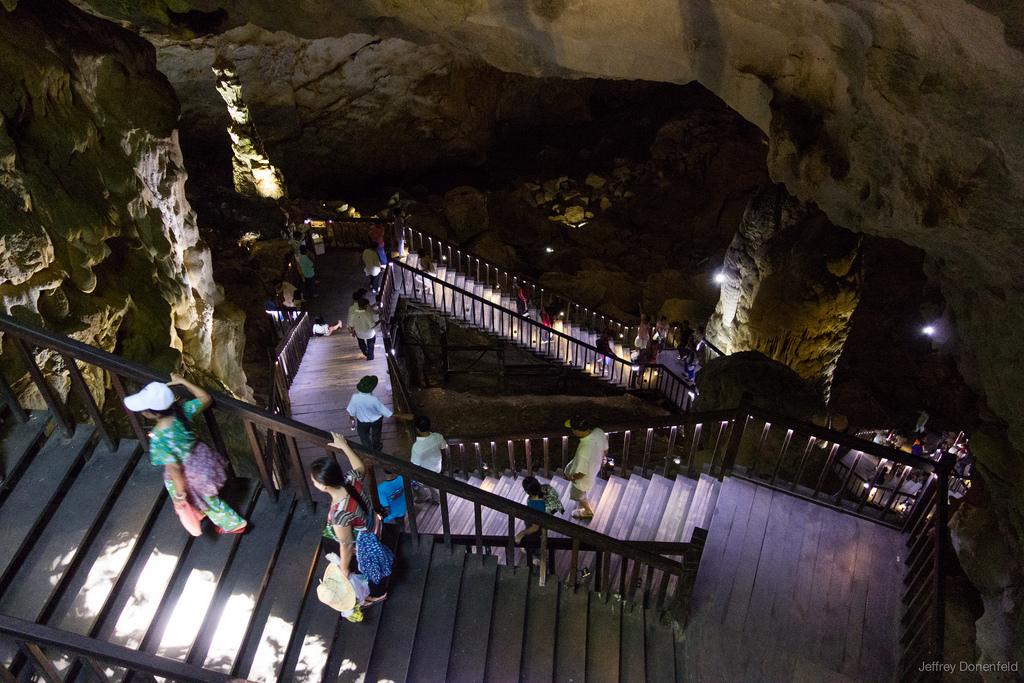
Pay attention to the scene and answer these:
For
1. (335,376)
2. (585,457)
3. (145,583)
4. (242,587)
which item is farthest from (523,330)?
(145,583)

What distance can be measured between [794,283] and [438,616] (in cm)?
1051

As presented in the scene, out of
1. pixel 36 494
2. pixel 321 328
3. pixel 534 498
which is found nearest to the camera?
pixel 36 494

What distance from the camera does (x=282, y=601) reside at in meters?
3.78

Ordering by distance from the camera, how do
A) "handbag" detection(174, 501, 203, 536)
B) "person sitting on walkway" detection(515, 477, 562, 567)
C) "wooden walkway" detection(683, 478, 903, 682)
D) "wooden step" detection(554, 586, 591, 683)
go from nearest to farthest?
1. "handbag" detection(174, 501, 203, 536)
2. "wooden step" detection(554, 586, 591, 683)
3. "wooden walkway" detection(683, 478, 903, 682)
4. "person sitting on walkway" detection(515, 477, 562, 567)

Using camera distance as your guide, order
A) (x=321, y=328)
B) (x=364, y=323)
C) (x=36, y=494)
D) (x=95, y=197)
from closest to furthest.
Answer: (x=36, y=494) < (x=95, y=197) < (x=364, y=323) < (x=321, y=328)

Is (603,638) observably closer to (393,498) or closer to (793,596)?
(793,596)

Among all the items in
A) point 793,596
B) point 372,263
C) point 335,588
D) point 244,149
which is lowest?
point 335,588

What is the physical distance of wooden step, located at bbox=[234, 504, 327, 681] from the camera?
3.55 m

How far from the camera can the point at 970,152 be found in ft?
11.0

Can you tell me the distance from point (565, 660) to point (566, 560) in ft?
4.11

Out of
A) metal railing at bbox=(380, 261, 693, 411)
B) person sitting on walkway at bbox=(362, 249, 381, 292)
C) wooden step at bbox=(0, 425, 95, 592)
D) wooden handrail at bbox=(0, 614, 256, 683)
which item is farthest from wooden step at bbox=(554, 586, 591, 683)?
person sitting on walkway at bbox=(362, 249, 381, 292)

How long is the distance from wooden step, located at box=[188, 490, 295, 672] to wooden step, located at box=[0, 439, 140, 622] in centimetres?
90

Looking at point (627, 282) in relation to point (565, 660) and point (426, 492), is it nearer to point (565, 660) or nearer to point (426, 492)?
point (426, 492)

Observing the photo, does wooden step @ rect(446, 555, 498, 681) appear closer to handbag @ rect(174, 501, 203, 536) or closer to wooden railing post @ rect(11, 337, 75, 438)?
handbag @ rect(174, 501, 203, 536)
